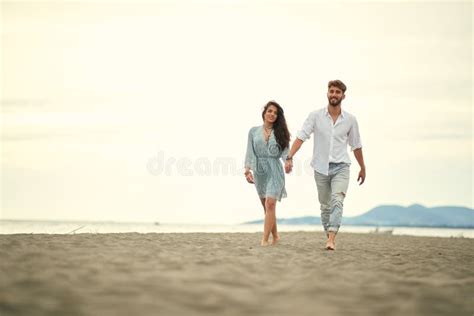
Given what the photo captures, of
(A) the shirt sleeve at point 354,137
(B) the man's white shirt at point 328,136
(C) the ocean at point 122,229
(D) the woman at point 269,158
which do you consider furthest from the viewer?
(C) the ocean at point 122,229

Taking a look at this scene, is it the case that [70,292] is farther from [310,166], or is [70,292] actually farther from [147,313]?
[310,166]

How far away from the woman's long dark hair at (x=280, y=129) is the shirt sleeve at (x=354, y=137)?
95cm

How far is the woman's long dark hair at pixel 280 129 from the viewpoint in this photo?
931 cm

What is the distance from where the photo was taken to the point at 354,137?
9.11m

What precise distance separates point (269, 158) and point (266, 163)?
94 mm

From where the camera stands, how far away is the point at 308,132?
9156 millimetres

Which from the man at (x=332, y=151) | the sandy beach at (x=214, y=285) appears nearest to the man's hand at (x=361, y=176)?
the man at (x=332, y=151)

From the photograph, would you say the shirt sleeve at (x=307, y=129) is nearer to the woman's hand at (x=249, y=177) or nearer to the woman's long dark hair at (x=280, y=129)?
the woman's long dark hair at (x=280, y=129)

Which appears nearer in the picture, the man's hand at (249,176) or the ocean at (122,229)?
the man's hand at (249,176)

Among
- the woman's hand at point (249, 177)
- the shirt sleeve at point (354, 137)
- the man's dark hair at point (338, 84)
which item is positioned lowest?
the woman's hand at point (249, 177)

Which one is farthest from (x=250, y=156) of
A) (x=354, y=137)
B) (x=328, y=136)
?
(x=354, y=137)

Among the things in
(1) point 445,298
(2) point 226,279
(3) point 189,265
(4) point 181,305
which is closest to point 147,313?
(4) point 181,305

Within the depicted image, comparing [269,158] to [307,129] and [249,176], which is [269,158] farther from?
[307,129]

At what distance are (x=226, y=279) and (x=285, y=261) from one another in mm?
1761
